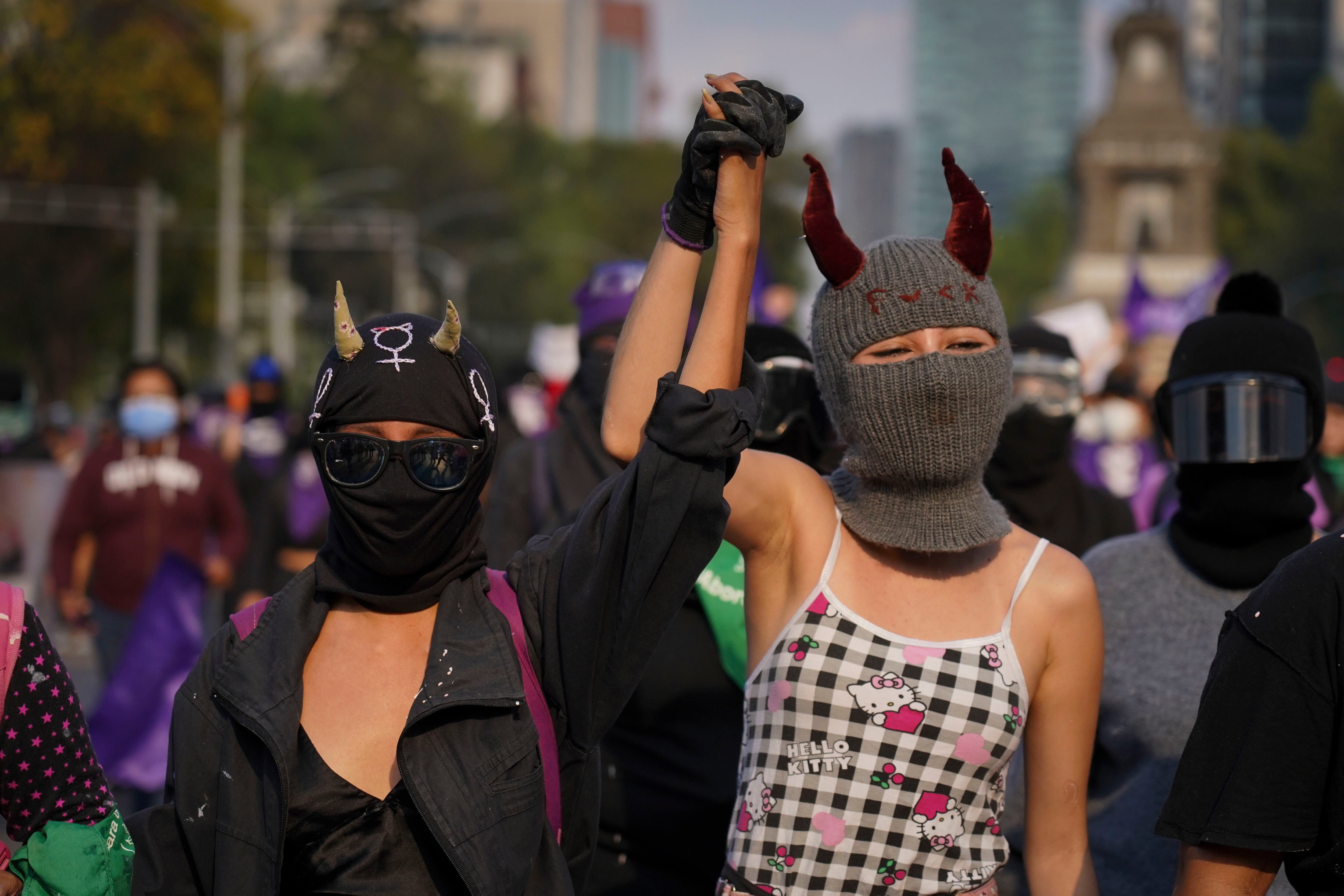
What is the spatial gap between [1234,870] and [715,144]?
1.28m

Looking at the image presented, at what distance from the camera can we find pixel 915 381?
10.3 feet

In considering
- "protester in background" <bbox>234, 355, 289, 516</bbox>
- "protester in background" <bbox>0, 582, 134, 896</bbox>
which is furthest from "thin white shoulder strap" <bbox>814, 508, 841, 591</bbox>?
"protester in background" <bbox>234, 355, 289, 516</bbox>

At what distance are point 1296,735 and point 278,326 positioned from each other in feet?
147

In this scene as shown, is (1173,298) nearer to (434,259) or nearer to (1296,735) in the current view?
(1296,735)

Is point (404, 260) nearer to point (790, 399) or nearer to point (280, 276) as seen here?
point (280, 276)

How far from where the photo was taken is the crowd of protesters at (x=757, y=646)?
2.58 m

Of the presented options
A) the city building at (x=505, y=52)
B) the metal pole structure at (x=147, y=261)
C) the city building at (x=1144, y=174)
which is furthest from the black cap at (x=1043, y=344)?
the city building at (x=505, y=52)

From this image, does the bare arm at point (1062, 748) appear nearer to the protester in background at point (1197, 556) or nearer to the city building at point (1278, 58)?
the protester in background at point (1197, 556)

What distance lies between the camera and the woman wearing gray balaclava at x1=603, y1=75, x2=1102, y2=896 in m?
3.07

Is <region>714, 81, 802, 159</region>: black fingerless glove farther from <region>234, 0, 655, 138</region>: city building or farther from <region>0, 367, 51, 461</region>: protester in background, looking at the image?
<region>234, 0, 655, 138</region>: city building

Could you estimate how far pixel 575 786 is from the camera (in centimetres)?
280

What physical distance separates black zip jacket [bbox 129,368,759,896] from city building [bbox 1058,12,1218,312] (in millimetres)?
59376

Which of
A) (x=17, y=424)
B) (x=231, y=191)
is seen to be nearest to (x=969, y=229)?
(x=17, y=424)

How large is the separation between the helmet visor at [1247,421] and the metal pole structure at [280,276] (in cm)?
3283
